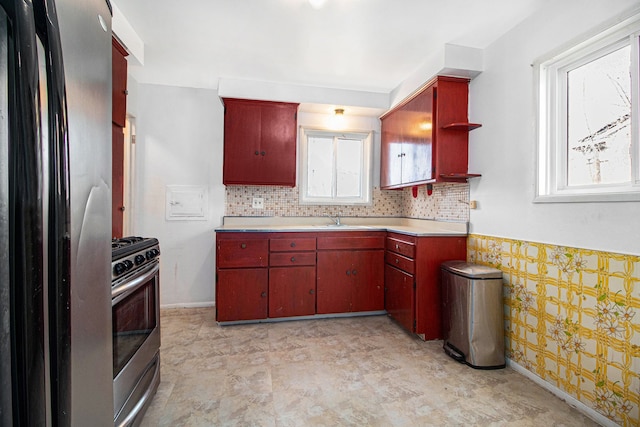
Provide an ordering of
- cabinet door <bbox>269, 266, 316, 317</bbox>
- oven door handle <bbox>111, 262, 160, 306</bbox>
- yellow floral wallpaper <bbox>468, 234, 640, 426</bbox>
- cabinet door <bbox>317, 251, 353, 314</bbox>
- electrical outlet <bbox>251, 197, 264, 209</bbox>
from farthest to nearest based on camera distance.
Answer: electrical outlet <bbox>251, 197, 264, 209</bbox> → cabinet door <bbox>317, 251, 353, 314</bbox> → cabinet door <bbox>269, 266, 316, 317</bbox> → yellow floral wallpaper <bbox>468, 234, 640, 426</bbox> → oven door handle <bbox>111, 262, 160, 306</bbox>

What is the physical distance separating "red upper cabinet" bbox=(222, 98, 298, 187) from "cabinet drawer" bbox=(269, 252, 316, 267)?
2.68ft

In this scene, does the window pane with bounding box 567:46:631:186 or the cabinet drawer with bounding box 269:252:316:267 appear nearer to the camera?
the window pane with bounding box 567:46:631:186

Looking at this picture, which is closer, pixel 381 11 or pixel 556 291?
pixel 556 291

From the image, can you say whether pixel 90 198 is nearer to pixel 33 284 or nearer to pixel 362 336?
pixel 33 284

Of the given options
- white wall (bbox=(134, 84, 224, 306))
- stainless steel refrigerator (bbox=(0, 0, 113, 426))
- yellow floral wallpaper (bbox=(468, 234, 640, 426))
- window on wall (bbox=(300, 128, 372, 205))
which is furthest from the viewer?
window on wall (bbox=(300, 128, 372, 205))

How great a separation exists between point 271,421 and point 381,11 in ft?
8.76

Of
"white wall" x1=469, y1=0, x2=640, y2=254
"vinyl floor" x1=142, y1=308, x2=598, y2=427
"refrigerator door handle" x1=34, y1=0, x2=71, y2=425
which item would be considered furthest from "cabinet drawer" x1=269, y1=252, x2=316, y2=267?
"refrigerator door handle" x1=34, y1=0, x2=71, y2=425

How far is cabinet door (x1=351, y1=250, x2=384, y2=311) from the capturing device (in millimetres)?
3150

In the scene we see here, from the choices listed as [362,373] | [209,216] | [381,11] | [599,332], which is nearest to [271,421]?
[362,373]

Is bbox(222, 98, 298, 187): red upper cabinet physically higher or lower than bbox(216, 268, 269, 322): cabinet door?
higher

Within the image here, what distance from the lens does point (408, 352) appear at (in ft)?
7.95

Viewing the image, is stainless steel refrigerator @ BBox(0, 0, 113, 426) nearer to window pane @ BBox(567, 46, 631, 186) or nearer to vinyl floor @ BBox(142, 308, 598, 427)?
vinyl floor @ BBox(142, 308, 598, 427)

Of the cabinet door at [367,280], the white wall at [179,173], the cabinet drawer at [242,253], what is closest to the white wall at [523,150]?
the cabinet door at [367,280]

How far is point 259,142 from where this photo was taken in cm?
325
